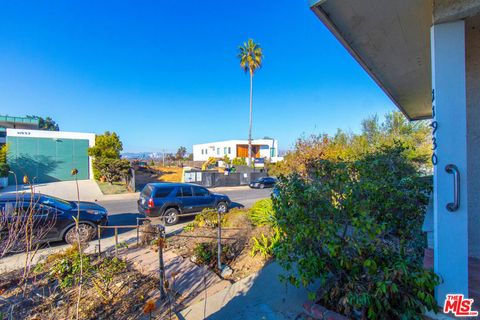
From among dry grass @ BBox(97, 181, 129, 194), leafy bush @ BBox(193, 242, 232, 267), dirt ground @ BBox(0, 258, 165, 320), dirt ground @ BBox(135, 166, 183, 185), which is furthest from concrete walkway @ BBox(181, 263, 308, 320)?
dirt ground @ BBox(135, 166, 183, 185)

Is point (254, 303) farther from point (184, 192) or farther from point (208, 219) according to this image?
point (184, 192)

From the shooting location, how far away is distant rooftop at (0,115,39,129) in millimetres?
35606

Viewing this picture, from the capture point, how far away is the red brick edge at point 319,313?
224cm

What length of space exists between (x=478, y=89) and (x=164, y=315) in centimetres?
518

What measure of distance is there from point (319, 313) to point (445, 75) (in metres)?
2.60

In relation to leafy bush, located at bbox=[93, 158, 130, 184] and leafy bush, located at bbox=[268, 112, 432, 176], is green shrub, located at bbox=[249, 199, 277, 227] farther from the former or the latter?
leafy bush, located at bbox=[93, 158, 130, 184]

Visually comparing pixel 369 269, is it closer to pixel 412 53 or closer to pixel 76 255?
pixel 412 53

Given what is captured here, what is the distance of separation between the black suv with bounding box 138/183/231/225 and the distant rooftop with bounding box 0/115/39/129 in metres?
42.9

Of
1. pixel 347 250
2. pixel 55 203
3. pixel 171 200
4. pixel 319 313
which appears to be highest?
pixel 347 250

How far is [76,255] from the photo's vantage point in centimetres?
450

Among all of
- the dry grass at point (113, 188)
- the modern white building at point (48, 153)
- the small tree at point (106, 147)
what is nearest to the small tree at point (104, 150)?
the small tree at point (106, 147)

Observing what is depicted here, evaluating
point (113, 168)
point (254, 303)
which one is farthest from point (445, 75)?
point (113, 168)

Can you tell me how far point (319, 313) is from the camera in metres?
2.37

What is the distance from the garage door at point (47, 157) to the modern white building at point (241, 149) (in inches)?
939
